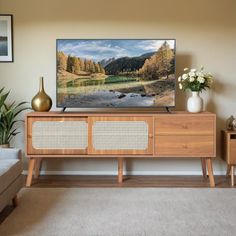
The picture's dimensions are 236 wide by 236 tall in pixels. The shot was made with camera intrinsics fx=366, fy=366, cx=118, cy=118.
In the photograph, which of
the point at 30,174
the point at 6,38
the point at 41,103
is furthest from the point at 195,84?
the point at 6,38

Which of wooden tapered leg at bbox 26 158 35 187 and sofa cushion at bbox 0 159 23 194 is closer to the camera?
sofa cushion at bbox 0 159 23 194

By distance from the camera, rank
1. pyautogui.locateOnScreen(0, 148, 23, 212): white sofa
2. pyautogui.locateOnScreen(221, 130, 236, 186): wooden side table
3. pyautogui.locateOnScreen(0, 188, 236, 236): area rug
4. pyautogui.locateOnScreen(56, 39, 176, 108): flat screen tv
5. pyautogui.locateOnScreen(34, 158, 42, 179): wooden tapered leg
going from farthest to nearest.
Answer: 1. pyautogui.locateOnScreen(34, 158, 42, 179): wooden tapered leg
2. pyautogui.locateOnScreen(56, 39, 176, 108): flat screen tv
3. pyautogui.locateOnScreen(221, 130, 236, 186): wooden side table
4. pyautogui.locateOnScreen(0, 148, 23, 212): white sofa
5. pyautogui.locateOnScreen(0, 188, 236, 236): area rug

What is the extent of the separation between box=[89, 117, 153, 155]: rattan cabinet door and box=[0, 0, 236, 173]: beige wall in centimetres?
76

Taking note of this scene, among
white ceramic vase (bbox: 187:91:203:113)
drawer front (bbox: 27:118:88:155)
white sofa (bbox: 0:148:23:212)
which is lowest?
white sofa (bbox: 0:148:23:212)

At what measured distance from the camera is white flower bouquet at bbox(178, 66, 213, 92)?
12.9 ft

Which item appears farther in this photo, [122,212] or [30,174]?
[30,174]

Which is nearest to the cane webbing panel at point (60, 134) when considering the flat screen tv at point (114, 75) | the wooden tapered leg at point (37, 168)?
the flat screen tv at point (114, 75)

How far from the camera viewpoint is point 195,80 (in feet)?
13.0

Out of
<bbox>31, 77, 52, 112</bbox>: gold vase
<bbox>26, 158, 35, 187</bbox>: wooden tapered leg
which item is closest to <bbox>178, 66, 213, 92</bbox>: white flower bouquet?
<bbox>31, 77, 52, 112</bbox>: gold vase

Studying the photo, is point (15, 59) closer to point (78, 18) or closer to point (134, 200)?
point (78, 18)

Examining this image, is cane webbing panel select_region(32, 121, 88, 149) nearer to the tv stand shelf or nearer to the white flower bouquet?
the tv stand shelf

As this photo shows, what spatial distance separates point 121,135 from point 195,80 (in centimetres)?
100

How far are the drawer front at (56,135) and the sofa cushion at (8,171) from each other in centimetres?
64

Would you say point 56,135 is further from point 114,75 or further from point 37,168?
point 114,75
